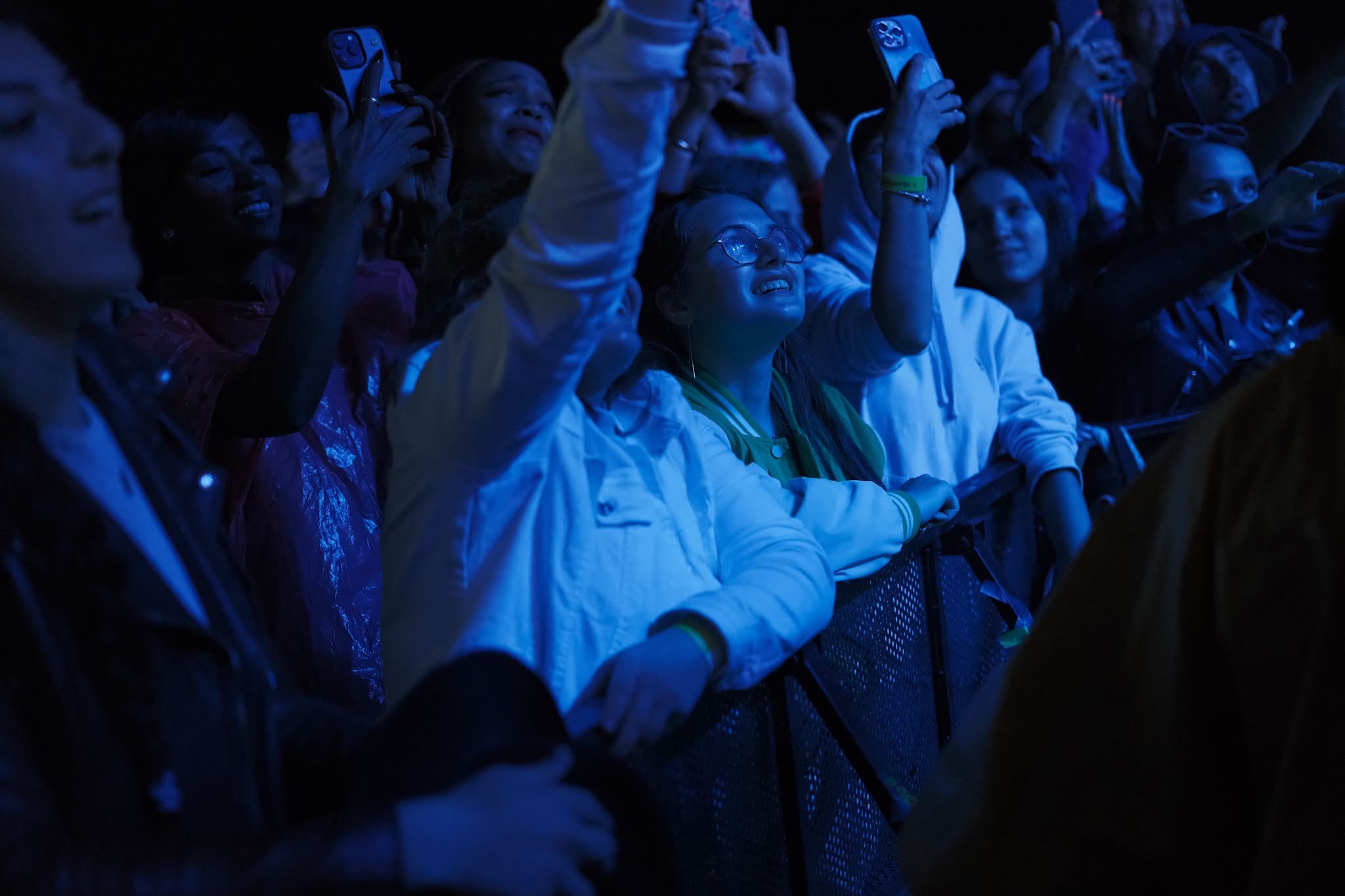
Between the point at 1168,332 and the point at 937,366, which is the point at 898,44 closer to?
the point at 937,366

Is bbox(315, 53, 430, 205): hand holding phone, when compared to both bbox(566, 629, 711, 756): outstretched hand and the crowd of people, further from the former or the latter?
bbox(566, 629, 711, 756): outstretched hand

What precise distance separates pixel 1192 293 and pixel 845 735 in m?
2.22

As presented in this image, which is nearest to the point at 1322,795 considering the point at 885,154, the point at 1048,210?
the point at 885,154

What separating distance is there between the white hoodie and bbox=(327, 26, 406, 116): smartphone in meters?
1.13

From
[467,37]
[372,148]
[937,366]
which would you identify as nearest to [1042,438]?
[937,366]

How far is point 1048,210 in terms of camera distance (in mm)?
3750

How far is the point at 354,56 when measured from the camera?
256 cm

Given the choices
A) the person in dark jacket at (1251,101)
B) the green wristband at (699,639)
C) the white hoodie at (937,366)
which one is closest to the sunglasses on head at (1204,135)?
the person in dark jacket at (1251,101)

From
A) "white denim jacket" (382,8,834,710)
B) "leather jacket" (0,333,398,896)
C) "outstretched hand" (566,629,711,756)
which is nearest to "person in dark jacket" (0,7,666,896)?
"leather jacket" (0,333,398,896)

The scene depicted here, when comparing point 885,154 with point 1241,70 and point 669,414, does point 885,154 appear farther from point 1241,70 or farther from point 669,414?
point 1241,70

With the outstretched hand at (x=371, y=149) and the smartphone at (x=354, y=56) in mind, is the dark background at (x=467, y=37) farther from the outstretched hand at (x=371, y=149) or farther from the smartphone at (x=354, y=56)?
the outstretched hand at (x=371, y=149)

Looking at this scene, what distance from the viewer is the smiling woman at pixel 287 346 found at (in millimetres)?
2004

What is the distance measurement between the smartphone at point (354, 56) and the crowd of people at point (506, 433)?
0.04 meters

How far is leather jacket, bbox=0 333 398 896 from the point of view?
81cm
